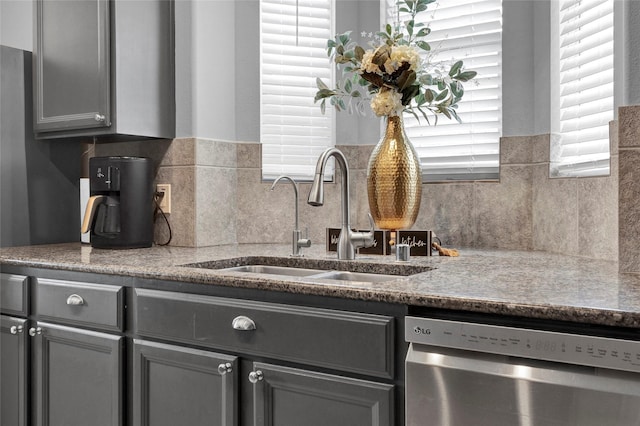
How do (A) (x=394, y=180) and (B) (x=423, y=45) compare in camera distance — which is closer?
(A) (x=394, y=180)

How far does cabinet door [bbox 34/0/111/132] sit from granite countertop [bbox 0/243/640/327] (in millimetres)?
549

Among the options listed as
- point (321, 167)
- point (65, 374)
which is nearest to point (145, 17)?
point (321, 167)

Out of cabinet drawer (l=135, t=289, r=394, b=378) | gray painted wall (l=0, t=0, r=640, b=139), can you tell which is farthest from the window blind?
cabinet drawer (l=135, t=289, r=394, b=378)

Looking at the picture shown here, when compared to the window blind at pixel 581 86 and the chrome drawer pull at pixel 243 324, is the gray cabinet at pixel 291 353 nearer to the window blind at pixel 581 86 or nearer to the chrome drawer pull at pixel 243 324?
the chrome drawer pull at pixel 243 324

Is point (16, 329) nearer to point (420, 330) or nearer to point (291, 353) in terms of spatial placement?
point (291, 353)

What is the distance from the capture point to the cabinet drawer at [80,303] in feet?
5.98

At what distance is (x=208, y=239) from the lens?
2.49 metres

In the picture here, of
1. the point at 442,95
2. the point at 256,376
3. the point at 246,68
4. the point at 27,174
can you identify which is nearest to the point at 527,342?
the point at 256,376

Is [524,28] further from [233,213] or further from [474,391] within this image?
[474,391]

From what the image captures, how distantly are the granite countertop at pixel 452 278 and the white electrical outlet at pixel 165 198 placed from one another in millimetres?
223

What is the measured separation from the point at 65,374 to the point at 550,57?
2072mm

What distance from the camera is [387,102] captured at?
2.07m

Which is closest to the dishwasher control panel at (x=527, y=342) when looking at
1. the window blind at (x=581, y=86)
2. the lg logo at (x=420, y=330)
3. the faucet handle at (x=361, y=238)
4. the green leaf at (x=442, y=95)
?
the lg logo at (x=420, y=330)

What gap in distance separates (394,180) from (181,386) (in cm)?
99
